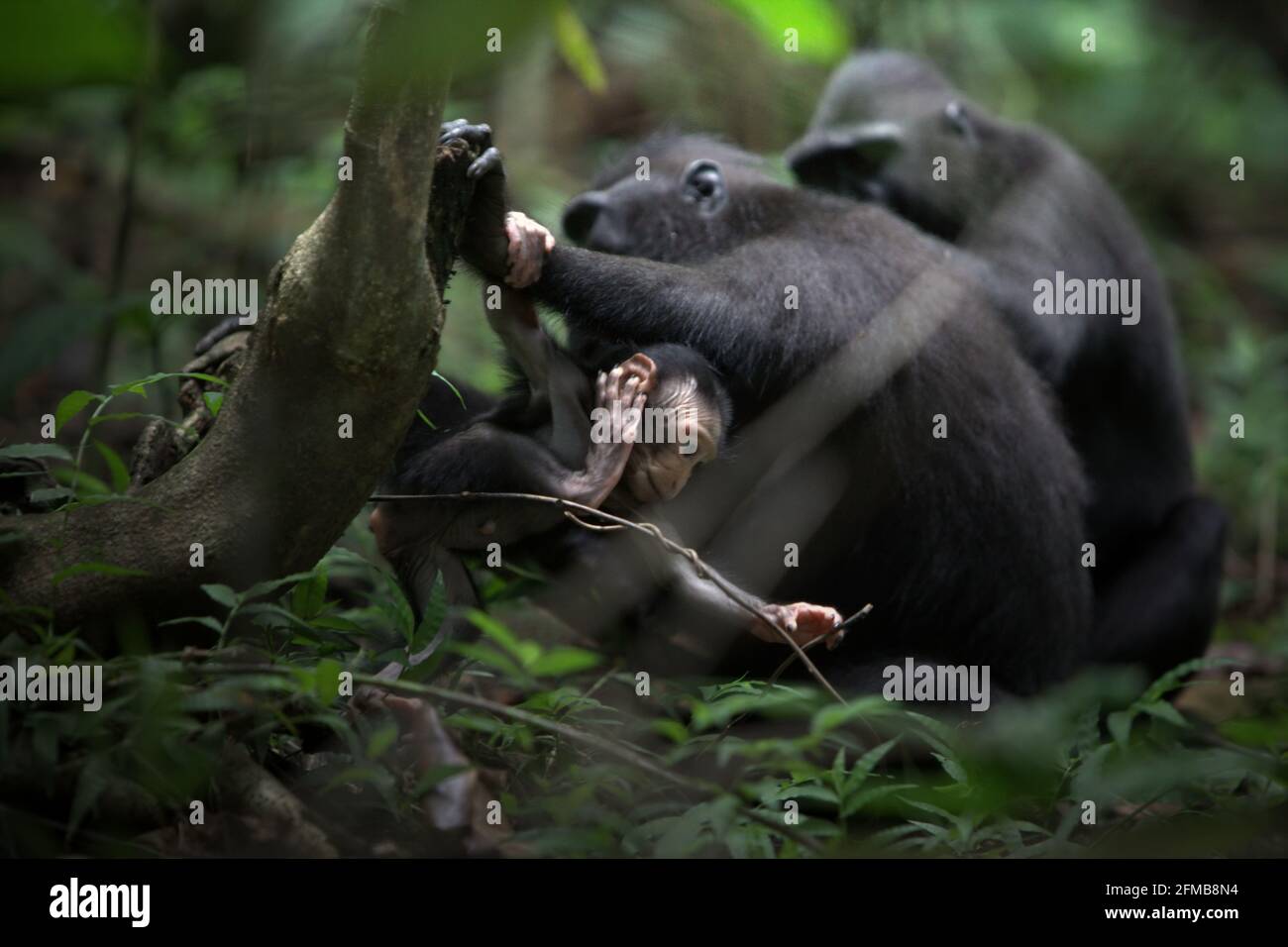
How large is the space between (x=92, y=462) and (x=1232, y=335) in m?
7.03

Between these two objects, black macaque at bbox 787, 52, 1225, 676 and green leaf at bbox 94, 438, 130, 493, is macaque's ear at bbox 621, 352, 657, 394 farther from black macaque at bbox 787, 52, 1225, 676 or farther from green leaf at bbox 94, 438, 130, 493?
black macaque at bbox 787, 52, 1225, 676

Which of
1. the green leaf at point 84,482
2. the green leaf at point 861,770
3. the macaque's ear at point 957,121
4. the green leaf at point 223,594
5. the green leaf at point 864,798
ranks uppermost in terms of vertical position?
the macaque's ear at point 957,121

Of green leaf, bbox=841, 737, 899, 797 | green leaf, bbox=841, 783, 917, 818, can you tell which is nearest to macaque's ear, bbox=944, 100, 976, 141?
green leaf, bbox=841, 737, 899, 797

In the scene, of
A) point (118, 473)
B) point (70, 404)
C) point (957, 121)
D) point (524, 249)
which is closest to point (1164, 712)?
point (524, 249)

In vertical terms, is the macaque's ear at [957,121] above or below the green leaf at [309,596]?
above

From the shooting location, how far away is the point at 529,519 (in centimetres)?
430

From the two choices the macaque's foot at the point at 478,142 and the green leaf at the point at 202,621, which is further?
the macaque's foot at the point at 478,142

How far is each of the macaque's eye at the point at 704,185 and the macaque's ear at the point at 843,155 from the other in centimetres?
191

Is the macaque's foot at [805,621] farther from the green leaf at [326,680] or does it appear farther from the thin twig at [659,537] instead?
the green leaf at [326,680]

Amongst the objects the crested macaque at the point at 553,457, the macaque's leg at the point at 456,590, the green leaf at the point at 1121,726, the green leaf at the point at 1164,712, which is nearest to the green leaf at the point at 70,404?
the crested macaque at the point at 553,457

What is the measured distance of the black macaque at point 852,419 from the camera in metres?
4.35

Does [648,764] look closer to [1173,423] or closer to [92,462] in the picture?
[92,462]
